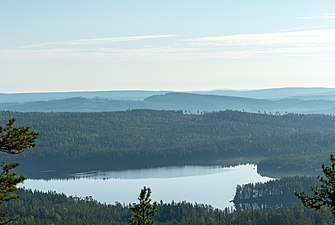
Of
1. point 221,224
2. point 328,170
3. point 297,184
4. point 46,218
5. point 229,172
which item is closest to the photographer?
point 328,170

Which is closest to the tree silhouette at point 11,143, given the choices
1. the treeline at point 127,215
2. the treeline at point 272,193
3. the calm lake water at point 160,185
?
the treeline at point 127,215

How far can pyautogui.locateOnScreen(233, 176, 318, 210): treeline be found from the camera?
132 m

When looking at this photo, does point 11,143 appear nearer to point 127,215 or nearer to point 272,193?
point 127,215

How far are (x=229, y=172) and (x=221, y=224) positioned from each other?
114 metres

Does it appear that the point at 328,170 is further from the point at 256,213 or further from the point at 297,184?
the point at 297,184

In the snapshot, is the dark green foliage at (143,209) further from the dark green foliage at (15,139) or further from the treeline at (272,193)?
the treeline at (272,193)

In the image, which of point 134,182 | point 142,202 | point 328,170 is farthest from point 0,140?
point 134,182

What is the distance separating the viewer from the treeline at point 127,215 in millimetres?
88000

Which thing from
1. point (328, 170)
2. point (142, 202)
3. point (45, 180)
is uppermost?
point (328, 170)

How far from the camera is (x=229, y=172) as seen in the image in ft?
655

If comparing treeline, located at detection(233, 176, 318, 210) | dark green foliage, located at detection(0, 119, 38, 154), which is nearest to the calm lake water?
treeline, located at detection(233, 176, 318, 210)

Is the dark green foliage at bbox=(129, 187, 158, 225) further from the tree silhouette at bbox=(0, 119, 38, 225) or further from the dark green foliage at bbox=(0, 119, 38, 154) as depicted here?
the dark green foliage at bbox=(0, 119, 38, 154)

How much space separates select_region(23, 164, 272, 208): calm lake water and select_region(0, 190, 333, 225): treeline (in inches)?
1175

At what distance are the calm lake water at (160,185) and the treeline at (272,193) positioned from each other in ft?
14.4
